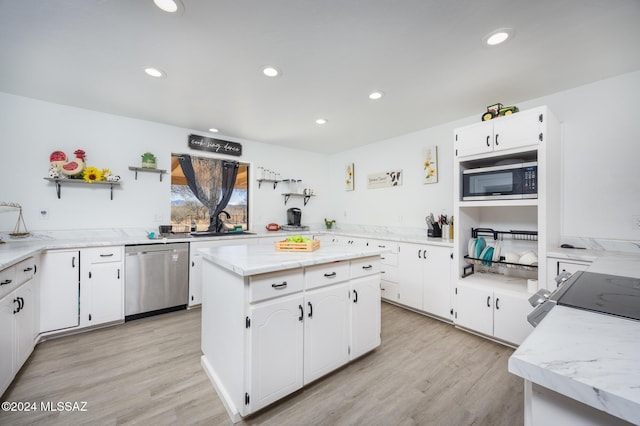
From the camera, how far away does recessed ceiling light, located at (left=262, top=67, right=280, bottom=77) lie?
2.22 metres

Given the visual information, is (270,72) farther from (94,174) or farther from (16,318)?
(16,318)

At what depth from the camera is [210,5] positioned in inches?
60.9

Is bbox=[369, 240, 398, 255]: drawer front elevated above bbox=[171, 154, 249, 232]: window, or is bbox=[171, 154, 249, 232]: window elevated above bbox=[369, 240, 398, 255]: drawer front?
bbox=[171, 154, 249, 232]: window

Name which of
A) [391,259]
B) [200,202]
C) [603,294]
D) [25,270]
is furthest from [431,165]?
[25,270]

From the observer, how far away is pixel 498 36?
70.2 inches

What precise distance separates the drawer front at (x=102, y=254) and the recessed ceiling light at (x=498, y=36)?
4.01 m

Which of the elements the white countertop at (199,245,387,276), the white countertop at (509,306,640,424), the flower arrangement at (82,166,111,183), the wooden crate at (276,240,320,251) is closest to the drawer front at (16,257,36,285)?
the flower arrangement at (82,166,111,183)

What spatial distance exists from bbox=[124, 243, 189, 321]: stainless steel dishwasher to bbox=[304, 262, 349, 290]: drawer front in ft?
7.33

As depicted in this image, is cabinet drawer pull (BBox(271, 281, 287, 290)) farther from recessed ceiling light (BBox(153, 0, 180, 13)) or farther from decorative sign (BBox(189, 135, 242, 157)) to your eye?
decorative sign (BBox(189, 135, 242, 157))

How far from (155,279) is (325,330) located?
2.38 meters

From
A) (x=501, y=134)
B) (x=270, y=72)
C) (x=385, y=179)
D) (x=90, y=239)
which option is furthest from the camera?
(x=385, y=179)

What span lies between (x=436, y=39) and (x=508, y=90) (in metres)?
1.30

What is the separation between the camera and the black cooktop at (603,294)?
76cm

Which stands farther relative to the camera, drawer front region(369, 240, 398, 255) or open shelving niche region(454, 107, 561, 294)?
drawer front region(369, 240, 398, 255)
